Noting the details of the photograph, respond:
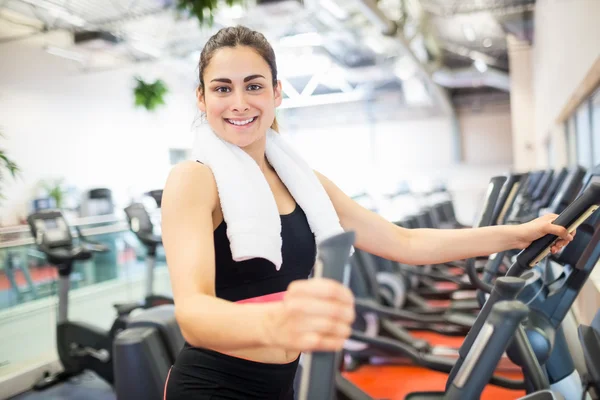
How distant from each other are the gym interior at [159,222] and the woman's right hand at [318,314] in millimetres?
27

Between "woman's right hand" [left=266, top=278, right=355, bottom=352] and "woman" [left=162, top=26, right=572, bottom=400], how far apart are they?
0.07 meters

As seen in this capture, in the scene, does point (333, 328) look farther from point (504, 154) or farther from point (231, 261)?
point (504, 154)

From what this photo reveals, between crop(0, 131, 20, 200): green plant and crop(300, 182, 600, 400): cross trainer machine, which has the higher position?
crop(0, 131, 20, 200): green plant

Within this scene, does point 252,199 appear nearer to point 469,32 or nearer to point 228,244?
point 228,244

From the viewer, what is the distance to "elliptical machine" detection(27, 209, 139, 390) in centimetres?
323

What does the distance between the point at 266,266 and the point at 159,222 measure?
153 inches

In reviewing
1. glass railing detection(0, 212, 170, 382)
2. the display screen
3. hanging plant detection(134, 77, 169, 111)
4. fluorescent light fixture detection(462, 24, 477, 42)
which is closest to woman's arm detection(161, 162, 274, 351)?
glass railing detection(0, 212, 170, 382)

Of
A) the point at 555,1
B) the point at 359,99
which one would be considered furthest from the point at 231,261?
the point at 359,99

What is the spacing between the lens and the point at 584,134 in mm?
6027

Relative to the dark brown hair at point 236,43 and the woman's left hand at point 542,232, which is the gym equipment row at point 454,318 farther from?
the dark brown hair at point 236,43

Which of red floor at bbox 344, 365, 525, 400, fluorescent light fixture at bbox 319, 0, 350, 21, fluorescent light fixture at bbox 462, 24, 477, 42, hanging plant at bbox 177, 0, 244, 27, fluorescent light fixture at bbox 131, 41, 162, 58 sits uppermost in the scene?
fluorescent light fixture at bbox 462, 24, 477, 42

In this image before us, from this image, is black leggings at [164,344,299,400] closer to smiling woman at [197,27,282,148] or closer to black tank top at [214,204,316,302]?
black tank top at [214,204,316,302]

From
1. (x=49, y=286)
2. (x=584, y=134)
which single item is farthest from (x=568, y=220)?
(x=584, y=134)

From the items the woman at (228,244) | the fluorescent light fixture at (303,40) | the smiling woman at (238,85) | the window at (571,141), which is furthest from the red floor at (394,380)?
the fluorescent light fixture at (303,40)
